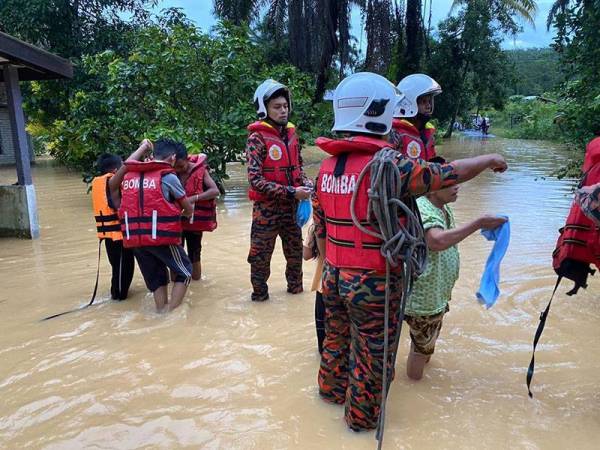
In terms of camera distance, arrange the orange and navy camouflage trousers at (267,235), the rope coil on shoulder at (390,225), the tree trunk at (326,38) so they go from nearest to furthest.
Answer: the rope coil on shoulder at (390,225)
the orange and navy camouflage trousers at (267,235)
the tree trunk at (326,38)

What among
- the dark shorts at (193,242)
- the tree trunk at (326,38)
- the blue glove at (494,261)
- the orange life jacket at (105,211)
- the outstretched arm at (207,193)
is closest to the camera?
the blue glove at (494,261)

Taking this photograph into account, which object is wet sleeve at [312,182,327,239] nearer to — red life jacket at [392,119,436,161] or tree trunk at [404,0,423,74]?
red life jacket at [392,119,436,161]

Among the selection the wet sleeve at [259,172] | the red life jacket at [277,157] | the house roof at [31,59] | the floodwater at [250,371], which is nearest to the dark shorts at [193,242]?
the floodwater at [250,371]

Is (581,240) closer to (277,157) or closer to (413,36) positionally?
(277,157)

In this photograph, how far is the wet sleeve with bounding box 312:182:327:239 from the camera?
3.05 m

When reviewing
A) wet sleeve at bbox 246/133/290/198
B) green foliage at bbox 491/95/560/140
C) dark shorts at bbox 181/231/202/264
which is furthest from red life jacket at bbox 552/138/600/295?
green foliage at bbox 491/95/560/140

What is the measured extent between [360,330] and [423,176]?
33.6 inches

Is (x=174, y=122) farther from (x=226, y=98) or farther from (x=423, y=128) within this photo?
(x=423, y=128)

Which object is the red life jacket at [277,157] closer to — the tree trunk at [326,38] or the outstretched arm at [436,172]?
the outstretched arm at [436,172]

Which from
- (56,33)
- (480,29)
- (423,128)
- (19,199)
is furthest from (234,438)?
(480,29)

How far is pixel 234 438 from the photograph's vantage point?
2945mm

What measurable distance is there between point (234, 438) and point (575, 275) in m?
2.19

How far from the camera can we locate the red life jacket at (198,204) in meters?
5.18

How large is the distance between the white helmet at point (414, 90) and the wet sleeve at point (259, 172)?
119 centimetres
